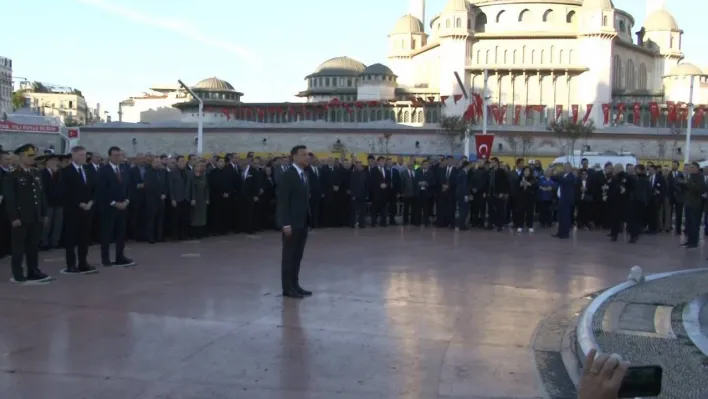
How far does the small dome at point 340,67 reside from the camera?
10706cm

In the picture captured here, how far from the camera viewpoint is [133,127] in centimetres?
7769

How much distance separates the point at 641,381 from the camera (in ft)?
6.72

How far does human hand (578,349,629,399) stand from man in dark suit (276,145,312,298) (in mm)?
7302

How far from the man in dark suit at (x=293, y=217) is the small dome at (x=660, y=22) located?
98870mm

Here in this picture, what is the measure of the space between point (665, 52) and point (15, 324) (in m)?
101

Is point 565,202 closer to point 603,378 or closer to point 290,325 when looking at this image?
point 290,325

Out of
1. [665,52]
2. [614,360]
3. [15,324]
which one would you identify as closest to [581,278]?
[15,324]

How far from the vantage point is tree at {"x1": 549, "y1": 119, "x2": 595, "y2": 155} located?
64938 mm

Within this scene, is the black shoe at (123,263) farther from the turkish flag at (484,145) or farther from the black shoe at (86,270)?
the turkish flag at (484,145)

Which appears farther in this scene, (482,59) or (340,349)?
(482,59)

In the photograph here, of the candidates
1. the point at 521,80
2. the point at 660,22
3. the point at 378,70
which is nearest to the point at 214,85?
the point at 378,70

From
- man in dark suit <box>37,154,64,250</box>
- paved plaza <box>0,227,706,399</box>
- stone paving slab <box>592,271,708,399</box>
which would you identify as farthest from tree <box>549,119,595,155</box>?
stone paving slab <box>592,271,708,399</box>

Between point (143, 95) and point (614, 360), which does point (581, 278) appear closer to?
point (614, 360)

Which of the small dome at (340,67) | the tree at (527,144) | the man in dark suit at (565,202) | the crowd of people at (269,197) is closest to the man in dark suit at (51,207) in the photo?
the crowd of people at (269,197)
